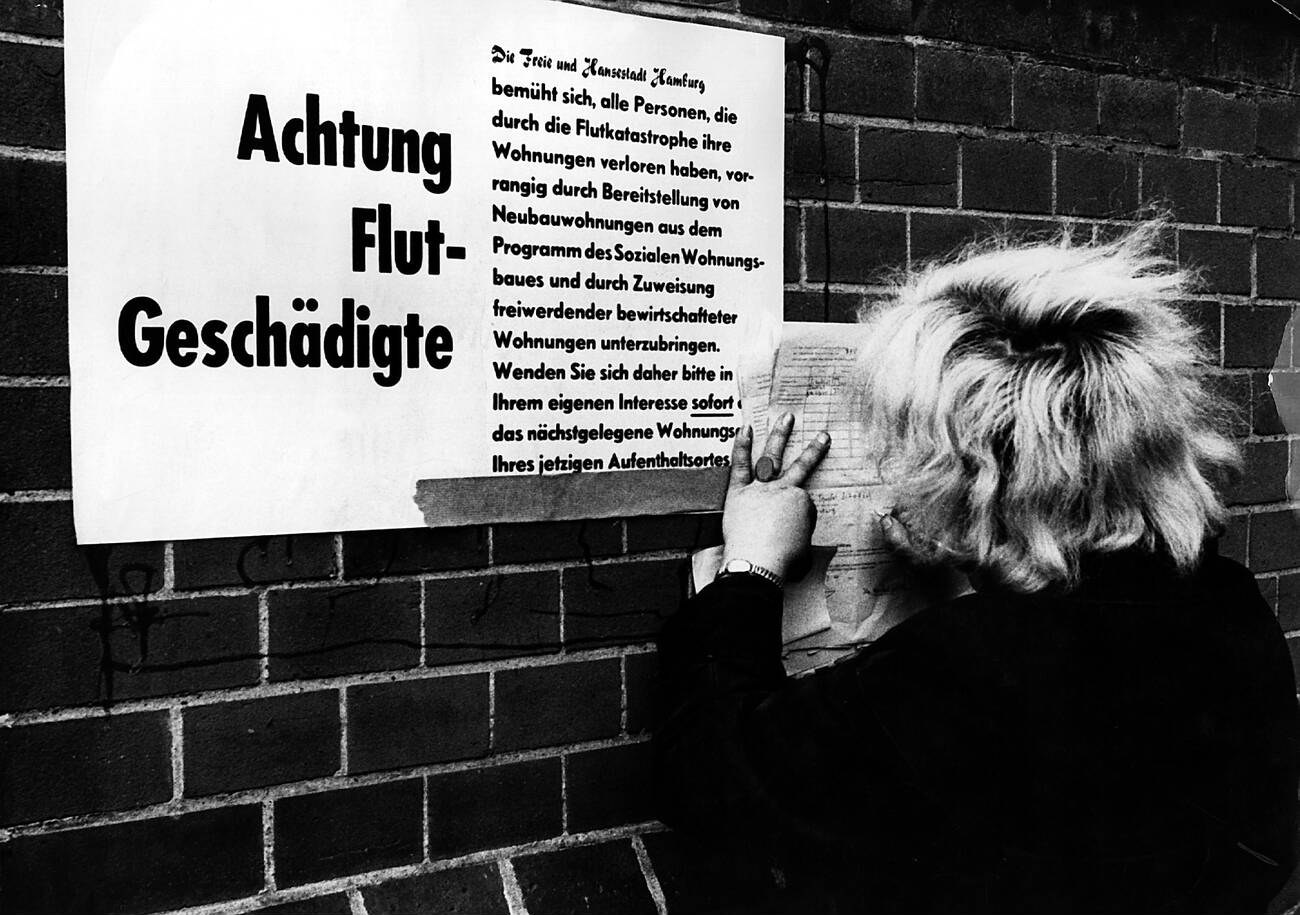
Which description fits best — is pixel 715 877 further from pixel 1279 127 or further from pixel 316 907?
pixel 1279 127

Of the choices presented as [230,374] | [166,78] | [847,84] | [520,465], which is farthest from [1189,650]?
[166,78]

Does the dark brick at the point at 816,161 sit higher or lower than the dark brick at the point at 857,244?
higher

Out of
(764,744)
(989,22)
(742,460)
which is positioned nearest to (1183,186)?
(989,22)

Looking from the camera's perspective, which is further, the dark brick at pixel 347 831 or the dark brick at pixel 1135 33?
the dark brick at pixel 1135 33

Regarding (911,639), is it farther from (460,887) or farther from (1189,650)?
(460,887)

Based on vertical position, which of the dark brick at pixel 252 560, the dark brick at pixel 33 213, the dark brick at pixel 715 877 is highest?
the dark brick at pixel 33 213

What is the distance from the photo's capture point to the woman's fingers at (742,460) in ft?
6.36

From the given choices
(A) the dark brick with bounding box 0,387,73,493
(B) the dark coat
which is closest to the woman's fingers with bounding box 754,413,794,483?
(B) the dark coat

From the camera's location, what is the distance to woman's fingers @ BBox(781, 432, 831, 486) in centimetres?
196

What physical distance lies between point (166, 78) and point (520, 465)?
2.68 feet

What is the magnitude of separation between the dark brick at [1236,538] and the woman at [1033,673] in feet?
2.88

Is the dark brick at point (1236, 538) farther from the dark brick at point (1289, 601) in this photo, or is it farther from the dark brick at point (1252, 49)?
the dark brick at point (1252, 49)

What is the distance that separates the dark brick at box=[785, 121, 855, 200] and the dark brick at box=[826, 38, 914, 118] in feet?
0.17

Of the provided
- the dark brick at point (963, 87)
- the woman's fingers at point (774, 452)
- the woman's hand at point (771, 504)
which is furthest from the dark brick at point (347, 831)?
the dark brick at point (963, 87)
